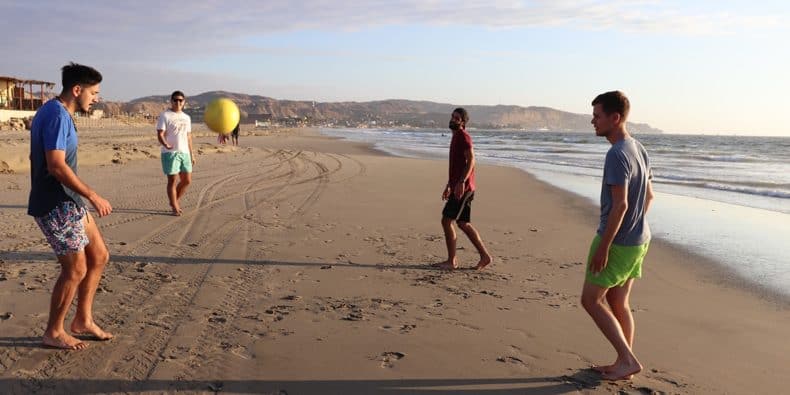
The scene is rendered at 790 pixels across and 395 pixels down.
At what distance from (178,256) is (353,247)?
1.94m

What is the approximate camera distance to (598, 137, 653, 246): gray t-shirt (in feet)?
10.4

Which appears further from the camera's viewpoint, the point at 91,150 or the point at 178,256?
the point at 91,150

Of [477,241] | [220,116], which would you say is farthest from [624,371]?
[220,116]

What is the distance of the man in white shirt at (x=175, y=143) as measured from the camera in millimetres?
8070

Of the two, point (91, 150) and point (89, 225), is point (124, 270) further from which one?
point (91, 150)

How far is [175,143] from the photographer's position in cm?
827

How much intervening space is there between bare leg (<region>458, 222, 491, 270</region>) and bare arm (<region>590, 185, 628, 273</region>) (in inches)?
106

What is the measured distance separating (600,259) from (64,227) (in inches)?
124

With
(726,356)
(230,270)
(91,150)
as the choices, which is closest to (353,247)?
(230,270)

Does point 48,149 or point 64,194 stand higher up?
point 48,149

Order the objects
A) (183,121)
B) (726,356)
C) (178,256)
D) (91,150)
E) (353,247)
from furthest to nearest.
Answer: (91,150) → (183,121) → (353,247) → (178,256) → (726,356)

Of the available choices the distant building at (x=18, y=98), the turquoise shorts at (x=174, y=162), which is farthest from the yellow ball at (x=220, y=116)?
the distant building at (x=18, y=98)

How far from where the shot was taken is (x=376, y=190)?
12.1 metres

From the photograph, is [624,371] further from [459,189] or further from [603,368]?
[459,189]
